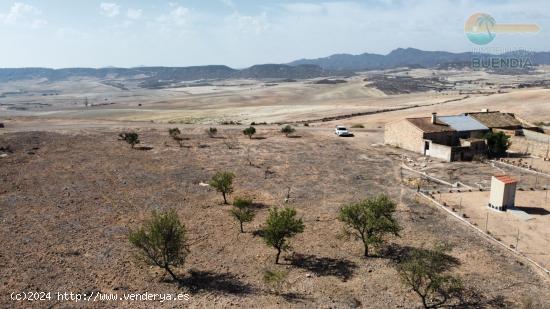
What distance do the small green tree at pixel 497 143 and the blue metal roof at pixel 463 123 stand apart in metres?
3.49

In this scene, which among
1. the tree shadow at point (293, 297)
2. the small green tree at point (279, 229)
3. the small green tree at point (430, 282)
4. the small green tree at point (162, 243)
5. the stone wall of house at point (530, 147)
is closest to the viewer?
the small green tree at point (430, 282)

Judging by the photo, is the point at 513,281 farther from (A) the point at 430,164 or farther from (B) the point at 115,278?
(A) the point at 430,164

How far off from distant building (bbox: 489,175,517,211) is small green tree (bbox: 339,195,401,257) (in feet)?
30.0

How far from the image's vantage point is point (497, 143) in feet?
139

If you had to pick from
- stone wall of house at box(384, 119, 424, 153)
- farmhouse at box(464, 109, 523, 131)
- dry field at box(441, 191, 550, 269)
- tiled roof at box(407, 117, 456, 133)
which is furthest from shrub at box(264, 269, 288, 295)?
farmhouse at box(464, 109, 523, 131)

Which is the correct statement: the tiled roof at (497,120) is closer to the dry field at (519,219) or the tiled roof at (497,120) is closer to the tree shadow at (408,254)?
the dry field at (519,219)

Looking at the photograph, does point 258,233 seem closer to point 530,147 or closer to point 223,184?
point 223,184

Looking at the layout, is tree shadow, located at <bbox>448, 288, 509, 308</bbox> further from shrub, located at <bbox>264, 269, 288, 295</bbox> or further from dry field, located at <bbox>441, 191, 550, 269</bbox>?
shrub, located at <bbox>264, 269, 288, 295</bbox>

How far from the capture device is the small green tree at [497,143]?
4234 centimetres

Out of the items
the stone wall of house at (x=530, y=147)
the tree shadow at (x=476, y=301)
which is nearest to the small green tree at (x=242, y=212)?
the tree shadow at (x=476, y=301)

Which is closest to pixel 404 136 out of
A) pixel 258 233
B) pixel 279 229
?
pixel 258 233

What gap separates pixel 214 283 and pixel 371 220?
8370 mm

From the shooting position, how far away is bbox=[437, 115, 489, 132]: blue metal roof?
4631 centimetres

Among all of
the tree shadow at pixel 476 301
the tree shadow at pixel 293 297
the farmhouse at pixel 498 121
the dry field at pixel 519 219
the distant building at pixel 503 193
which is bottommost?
the dry field at pixel 519 219
